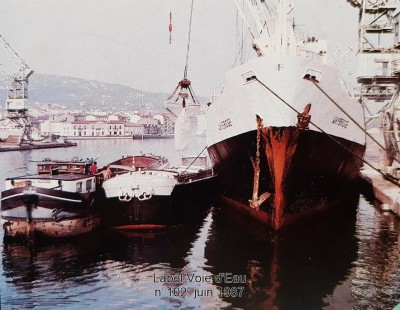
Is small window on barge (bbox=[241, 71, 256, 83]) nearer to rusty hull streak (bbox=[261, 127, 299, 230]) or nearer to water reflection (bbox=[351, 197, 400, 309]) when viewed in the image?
rusty hull streak (bbox=[261, 127, 299, 230])

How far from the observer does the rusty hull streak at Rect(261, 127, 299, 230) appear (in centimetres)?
1827

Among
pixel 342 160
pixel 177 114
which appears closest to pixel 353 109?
pixel 342 160

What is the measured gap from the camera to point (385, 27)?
4306 centimetres

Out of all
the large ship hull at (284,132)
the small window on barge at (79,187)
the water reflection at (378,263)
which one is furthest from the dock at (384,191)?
the small window on barge at (79,187)

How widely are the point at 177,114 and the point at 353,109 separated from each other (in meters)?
12.7

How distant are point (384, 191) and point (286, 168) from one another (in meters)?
13.9

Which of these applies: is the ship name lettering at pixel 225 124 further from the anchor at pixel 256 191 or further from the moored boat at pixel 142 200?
the moored boat at pixel 142 200

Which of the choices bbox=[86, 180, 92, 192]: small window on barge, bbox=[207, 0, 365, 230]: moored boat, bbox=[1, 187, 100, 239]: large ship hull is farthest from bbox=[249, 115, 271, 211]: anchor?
bbox=[1, 187, 100, 239]: large ship hull

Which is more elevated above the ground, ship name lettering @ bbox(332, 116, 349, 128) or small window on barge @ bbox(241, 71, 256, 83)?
small window on barge @ bbox(241, 71, 256, 83)

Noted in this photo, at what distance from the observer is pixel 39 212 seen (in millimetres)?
18766

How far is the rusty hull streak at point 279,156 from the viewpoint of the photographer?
59.9ft

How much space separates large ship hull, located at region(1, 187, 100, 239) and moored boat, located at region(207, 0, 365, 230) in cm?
816

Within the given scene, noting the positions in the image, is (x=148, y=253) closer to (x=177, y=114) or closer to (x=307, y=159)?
(x=307, y=159)

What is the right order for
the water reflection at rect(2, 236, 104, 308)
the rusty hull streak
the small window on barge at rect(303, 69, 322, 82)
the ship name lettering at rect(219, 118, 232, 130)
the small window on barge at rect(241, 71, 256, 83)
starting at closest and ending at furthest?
the water reflection at rect(2, 236, 104, 308)
the rusty hull streak
the small window on barge at rect(303, 69, 322, 82)
the small window on barge at rect(241, 71, 256, 83)
the ship name lettering at rect(219, 118, 232, 130)
